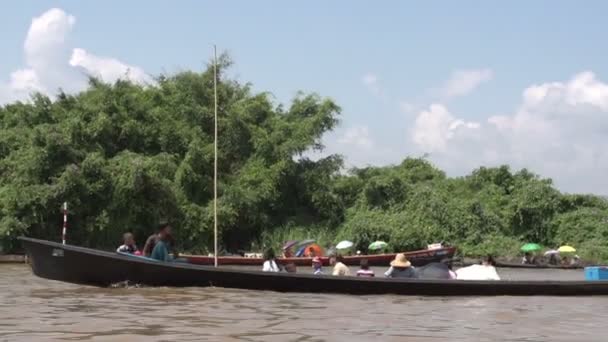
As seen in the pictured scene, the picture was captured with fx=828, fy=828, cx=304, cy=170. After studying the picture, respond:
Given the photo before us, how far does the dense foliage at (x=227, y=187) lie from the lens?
1013 inches

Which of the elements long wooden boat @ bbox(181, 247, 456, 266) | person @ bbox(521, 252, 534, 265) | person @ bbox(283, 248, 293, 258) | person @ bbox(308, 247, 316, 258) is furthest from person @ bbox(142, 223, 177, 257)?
person @ bbox(521, 252, 534, 265)

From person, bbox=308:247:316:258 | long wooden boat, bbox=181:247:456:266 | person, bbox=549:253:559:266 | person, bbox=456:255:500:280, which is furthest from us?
person, bbox=549:253:559:266

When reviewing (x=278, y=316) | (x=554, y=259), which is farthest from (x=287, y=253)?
(x=278, y=316)

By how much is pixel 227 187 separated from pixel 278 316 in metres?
19.6

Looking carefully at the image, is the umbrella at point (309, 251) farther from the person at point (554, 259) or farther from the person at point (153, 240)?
the person at point (153, 240)

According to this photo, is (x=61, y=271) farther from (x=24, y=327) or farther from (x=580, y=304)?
(x=580, y=304)

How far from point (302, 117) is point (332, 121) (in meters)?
1.33

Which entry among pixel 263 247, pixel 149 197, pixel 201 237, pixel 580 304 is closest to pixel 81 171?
pixel 149 197

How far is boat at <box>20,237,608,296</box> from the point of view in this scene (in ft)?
38.5

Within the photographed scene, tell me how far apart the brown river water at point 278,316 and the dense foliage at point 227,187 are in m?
13.3

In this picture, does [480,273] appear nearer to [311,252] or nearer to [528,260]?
[311,252]

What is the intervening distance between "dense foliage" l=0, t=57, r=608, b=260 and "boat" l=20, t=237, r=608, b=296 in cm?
1342

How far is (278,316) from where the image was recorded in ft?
30.1

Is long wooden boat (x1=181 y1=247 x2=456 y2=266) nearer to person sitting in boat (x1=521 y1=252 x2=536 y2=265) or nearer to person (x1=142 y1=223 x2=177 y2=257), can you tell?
person sitting in boat (x1=521 y1=252 x2=536 y2=265)
